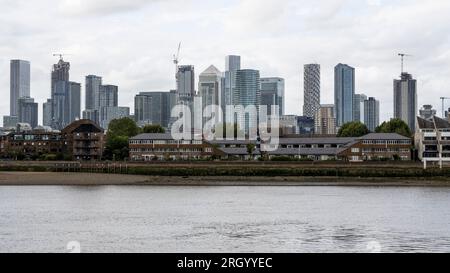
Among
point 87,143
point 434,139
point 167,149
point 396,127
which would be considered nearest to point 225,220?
point 167,149

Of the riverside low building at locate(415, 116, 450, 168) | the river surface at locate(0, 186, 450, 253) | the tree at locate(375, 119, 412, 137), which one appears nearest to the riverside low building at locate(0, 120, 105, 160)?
the river surface at locate(0, 186, 450, 253)

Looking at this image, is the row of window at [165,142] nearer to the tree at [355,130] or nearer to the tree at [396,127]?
the tree at [355,130]

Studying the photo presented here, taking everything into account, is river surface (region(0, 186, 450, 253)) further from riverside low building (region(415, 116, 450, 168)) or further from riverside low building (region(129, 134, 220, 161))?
riverside low building (region(129, 134, 220, 161))

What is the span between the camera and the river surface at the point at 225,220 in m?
40.2

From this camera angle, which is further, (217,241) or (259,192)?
(259,192)

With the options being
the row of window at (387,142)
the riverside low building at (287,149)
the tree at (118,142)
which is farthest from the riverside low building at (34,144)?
the row of window at (387,142)

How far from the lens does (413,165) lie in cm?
12006

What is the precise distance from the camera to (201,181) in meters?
107

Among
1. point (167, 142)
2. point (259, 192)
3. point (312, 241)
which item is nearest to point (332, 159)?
point (167, 142)

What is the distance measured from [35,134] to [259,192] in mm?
90971

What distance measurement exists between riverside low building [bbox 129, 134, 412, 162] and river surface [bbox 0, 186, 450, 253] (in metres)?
46.1

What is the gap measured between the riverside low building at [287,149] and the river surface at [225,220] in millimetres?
46119

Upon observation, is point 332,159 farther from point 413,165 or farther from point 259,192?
point 259,192

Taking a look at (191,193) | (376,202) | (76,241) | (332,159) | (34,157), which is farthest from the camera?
(34,157)
